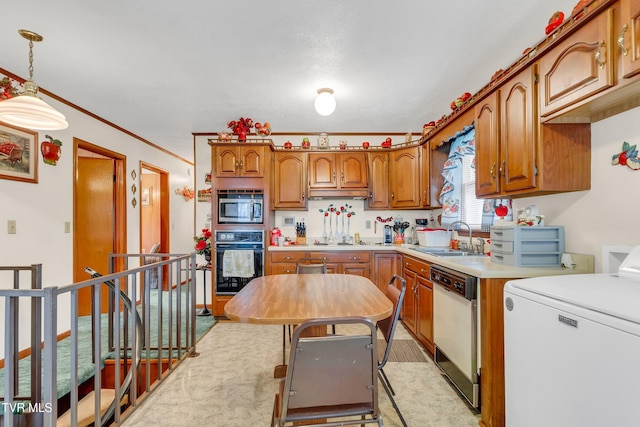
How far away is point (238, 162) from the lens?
377 cm

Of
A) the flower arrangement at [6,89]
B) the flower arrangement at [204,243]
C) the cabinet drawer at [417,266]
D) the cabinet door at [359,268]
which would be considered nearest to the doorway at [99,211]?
the flower arrangement at [204,243]

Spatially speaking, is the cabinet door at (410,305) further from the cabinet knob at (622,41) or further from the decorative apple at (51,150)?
the decorative apple at (51,150)

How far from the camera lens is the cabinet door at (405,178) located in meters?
3.81

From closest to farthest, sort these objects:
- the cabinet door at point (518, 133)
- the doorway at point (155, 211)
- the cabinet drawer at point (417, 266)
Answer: the cabinet door at point (518, 133) → the cabinet drawer at point (417, 266) → the doorway at point (155, 211)

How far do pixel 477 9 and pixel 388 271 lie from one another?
2714mm

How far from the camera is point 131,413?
188cm

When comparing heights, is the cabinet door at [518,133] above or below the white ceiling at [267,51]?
below

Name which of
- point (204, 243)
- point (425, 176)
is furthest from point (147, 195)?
point (425, 176)

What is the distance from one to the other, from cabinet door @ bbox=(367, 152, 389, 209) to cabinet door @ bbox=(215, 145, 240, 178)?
175 cm

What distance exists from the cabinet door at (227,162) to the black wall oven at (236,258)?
0.72m

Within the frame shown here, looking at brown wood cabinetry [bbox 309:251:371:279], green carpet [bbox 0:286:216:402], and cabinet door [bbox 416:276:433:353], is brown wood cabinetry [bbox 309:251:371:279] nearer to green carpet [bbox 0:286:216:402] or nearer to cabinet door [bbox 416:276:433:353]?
cabinet door [bbox 416:276:433:353]

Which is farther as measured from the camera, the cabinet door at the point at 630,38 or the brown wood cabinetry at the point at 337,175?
the brown wood cabinetry at the point at 337,175

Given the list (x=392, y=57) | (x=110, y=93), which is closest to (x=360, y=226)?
(x=392, y=57)

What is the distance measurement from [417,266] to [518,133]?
147 centimetres
